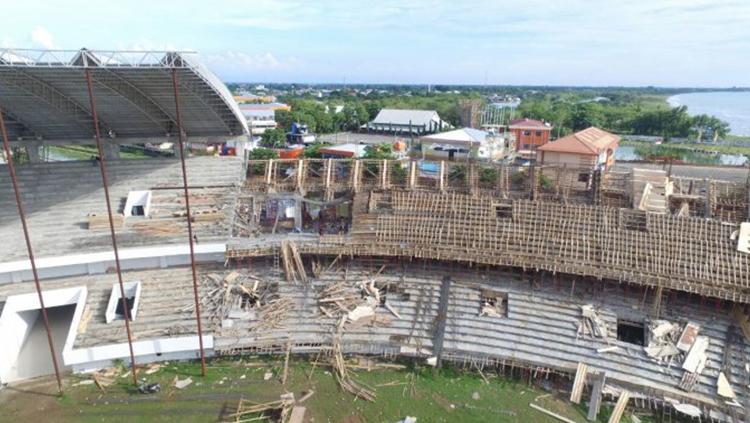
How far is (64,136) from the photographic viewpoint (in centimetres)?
2862

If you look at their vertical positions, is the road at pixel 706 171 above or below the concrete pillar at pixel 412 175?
below

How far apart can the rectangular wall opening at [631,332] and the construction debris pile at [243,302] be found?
1468cm

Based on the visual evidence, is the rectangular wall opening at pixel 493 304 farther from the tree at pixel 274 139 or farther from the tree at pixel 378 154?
the tree at pixel 274 139

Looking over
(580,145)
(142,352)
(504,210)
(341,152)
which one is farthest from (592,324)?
(341,152)

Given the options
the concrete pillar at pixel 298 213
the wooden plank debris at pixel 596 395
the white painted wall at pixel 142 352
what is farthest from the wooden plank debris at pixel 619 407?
the concrete pillar at pixel 298 213

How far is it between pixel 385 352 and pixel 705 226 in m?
15.4

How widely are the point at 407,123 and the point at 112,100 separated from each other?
6374 centimetres

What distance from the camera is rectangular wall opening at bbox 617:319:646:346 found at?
19.4 m

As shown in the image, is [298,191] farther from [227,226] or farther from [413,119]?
[413,119]

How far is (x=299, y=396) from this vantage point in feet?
56.9

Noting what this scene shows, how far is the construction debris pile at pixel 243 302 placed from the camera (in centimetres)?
2034

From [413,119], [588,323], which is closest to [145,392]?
[588,323]

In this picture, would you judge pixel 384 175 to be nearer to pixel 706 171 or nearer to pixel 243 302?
pixel 243 302

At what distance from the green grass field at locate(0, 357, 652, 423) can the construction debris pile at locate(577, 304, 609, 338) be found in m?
3.05
